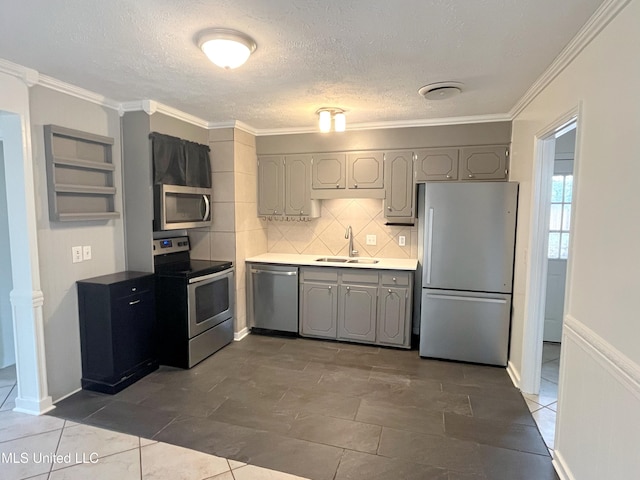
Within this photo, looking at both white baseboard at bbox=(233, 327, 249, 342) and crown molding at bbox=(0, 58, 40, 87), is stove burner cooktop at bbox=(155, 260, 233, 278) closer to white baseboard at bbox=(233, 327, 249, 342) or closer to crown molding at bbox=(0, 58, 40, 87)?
white baseboard at bbox=(233, 327, 249, 342)

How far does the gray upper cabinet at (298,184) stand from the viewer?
4215 millimetres

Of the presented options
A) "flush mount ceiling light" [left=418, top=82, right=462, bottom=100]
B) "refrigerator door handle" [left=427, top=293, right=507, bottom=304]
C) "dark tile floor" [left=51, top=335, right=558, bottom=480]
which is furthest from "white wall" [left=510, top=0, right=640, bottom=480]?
"refrigerator door handle" [left=427, top=293, right=507, bottom=304]

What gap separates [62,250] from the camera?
2.76 meters

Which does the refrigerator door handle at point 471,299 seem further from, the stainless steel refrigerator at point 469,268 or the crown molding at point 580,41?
the crown molding at point 580,41

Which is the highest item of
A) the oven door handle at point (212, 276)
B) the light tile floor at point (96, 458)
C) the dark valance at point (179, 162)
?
the dark valance at point (179, 162)

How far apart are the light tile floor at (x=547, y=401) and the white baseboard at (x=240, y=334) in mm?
2833

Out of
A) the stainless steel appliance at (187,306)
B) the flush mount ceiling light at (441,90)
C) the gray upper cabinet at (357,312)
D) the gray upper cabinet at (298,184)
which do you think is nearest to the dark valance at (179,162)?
the stainless steel appliance at (187,306)

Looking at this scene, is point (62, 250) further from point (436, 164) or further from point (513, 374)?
point (513, 374)

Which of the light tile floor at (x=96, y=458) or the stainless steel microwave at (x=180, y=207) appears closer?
the light tile floor at (x=96, y=458)

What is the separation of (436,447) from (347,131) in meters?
3.13

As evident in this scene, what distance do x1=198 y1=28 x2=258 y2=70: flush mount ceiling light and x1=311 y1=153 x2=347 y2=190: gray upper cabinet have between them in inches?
84.4

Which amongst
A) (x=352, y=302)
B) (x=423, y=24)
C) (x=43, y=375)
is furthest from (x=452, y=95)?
(x=43, y=375)

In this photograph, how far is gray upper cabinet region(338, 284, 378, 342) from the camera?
384 cm

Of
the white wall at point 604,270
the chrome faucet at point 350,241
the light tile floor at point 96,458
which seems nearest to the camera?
the white wall at point 604,270
